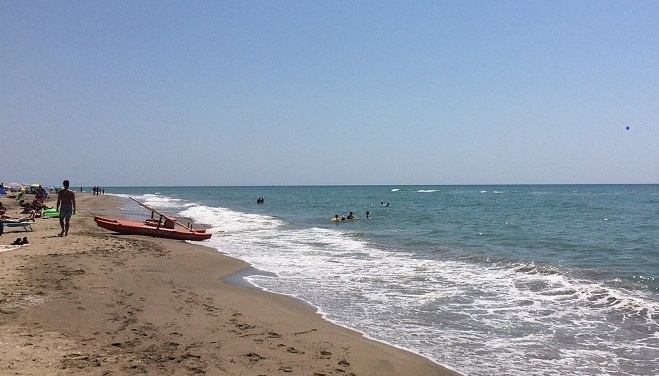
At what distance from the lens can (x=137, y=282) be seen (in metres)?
10.3

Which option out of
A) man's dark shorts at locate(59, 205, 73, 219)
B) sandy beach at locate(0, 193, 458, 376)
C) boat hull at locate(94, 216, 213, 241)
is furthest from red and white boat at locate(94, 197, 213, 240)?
sandy beach at locate(0, 193, 458, 376)

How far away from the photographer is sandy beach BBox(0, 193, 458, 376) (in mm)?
5570

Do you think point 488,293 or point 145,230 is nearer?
point 488,293

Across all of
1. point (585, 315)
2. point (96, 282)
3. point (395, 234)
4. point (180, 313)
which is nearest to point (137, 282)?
point (96, 282)

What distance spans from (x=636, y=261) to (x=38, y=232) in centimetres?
2095

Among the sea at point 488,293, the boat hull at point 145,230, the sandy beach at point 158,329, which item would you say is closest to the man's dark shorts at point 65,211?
the boat hull at point 145,230

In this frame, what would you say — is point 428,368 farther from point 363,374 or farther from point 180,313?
point 180,313

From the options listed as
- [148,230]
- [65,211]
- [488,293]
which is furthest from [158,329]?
[148,230]

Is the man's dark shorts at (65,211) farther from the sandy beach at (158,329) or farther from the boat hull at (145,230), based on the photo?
the sandy beach at (158,329)

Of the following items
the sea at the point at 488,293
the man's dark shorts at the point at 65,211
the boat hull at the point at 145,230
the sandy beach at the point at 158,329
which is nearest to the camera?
the sandy beach at the point at 158,329

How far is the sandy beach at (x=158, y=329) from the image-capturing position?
5570 millimetres

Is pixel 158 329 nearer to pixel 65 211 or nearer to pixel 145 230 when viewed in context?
pixel 65 211

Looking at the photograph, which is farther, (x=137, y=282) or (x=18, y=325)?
(x=137, y=282)

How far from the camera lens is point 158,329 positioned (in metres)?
6.98
